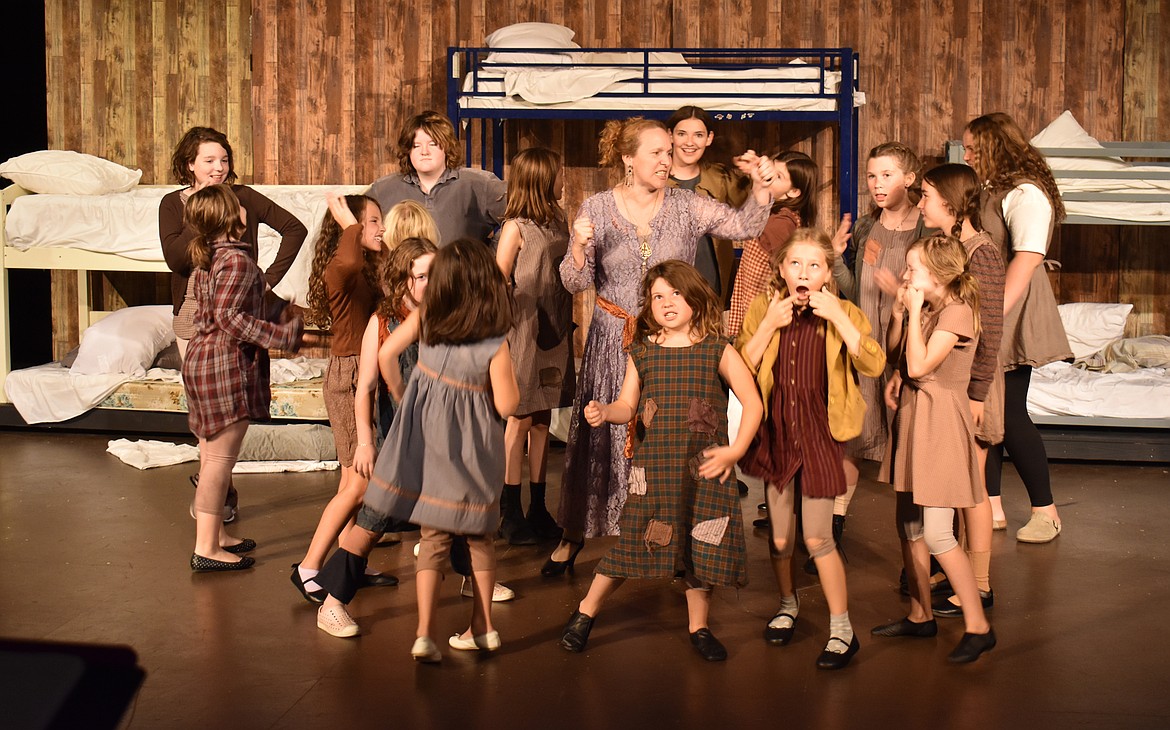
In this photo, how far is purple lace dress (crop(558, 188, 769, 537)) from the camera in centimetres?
356

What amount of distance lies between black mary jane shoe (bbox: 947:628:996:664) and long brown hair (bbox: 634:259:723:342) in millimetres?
994

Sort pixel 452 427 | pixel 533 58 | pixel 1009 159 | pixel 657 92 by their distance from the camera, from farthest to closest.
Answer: pixel 533 58 < pixel 657 92 < pixel 1009 159 < pixel 452 427

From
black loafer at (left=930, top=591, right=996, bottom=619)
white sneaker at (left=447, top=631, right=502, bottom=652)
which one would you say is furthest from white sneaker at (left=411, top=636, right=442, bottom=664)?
black loafer at (left=930, top=591, right=996, bottom=619)

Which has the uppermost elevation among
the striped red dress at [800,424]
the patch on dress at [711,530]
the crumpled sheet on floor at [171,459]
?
the striped red dress at [800,424]

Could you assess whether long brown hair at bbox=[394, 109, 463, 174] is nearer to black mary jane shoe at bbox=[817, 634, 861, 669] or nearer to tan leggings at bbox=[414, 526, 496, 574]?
tan leggings at bbox=[414, 526, 496, 574]

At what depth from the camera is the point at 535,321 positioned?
4.08 meters

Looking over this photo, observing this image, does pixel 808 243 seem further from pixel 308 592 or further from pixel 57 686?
pixel 57 686

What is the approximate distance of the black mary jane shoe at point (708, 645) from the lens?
3092 millimetres

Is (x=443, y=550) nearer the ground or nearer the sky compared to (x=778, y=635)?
nearer the sky

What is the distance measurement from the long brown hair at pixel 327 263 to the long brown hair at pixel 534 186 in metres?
0.45

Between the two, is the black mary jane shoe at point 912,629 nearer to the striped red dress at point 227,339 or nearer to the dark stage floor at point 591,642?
the dark stage floor at point 591,642

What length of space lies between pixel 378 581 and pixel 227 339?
0.88 metres

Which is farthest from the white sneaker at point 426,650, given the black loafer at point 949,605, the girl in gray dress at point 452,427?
the black loafer at point 949,605

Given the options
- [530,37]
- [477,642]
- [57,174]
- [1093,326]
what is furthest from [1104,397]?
[57,174]
